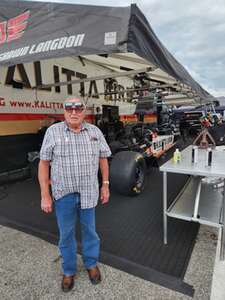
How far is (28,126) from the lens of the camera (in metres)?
4.90

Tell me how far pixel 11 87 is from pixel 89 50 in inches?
128

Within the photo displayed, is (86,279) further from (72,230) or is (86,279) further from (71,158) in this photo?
(71,158)

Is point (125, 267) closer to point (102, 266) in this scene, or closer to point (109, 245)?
point (102, 266)

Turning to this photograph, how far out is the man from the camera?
1560 mm

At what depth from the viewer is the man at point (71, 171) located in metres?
1.56

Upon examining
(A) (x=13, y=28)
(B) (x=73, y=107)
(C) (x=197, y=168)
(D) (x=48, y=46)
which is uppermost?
(A) (x=13, y=28)

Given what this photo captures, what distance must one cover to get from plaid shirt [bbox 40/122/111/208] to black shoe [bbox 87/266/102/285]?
0.60 metres

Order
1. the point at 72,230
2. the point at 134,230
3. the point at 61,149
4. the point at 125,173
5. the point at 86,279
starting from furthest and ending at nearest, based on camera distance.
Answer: the point at 125,173
the point at 134,230
the point at 86,279
the point at 72,230
the point at 61,149

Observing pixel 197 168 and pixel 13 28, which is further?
pixel 13 28

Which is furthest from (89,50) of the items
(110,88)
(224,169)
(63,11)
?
(110,88)

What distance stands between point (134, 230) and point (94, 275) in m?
0.88

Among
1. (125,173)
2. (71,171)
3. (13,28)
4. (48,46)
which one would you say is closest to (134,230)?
(125,173)

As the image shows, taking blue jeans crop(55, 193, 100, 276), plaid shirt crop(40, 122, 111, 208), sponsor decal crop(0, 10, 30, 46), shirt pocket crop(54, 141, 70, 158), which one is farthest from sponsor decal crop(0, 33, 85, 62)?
blue jeans crop(55, 193, 100, 276)

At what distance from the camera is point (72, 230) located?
172 centimetres
